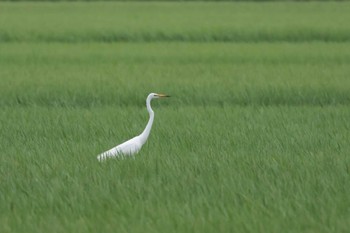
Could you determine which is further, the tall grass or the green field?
the tall grass

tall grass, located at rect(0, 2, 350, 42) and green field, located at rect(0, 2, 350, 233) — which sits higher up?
tall grass, located at rect(0, 2, 350, 42)

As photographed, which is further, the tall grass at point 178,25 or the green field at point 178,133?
the tall grass at point 178,25

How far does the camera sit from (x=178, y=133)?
8594 mm

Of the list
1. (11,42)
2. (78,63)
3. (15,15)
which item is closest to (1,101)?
(78,63)

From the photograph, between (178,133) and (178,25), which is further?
(178,25)

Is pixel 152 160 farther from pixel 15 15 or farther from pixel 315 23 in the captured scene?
pixel 15 15

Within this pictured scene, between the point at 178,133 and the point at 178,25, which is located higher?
the point at 178,25

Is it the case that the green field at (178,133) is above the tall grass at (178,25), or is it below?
below

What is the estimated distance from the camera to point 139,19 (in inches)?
1029

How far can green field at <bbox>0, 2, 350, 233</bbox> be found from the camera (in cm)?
532

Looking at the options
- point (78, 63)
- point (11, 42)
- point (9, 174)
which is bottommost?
point (9, 174)

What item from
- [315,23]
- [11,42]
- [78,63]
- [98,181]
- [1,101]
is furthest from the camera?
[315,23]

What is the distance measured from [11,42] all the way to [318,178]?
15.6 m

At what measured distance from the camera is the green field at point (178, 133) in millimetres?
5316
